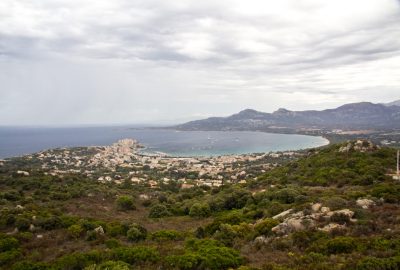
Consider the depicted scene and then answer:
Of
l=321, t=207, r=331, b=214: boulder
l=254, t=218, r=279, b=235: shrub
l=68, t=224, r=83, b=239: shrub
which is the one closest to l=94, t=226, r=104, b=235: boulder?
l=68, t=224, r=83, b=239: shrub

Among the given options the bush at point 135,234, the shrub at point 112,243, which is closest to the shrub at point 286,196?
the bush at point 135,234

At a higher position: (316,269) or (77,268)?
(316,269)

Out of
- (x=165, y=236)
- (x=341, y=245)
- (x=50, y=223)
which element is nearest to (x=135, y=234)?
(x=165, y=236)

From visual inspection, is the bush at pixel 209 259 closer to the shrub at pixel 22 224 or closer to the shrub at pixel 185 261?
the shrub at pixel 185 261

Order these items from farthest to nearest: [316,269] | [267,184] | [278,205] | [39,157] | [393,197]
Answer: [39,157], [267,184], [278,205], [393,197], [316,269]

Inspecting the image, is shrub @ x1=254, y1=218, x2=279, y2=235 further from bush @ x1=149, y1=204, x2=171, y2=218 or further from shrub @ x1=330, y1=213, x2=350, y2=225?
bush @ x1=149, y1=204, x2=171, y2=218

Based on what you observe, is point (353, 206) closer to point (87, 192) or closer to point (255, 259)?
point (255, 259)

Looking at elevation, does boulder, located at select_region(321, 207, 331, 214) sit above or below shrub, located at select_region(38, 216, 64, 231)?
above

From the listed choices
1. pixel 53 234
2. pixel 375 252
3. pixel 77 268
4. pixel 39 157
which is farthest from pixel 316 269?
pixel 39 157
